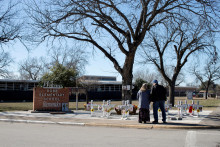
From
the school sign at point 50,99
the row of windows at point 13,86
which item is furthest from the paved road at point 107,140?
the row of windows at point 13,86

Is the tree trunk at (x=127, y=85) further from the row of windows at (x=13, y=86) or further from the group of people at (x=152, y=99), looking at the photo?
the row of windows at (x=13, y=86)

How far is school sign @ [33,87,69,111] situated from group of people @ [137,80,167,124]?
7110 millimetres

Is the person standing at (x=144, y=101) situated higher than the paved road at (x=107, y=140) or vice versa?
the person standing at (x=144, y=101)

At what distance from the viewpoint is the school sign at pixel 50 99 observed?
16406 millimetres

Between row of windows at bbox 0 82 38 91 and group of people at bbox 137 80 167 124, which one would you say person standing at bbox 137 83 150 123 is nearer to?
group of people at bbox 137 80 167 124

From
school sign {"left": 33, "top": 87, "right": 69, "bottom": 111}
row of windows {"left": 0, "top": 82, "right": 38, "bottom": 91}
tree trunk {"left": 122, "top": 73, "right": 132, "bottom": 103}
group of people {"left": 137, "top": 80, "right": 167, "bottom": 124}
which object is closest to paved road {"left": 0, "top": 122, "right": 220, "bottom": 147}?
group of people {"left": 137, "top": 80, "right": 167, "bottom": 124}

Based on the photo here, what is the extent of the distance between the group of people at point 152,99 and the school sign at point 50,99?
711cm

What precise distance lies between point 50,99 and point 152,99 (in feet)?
26.4

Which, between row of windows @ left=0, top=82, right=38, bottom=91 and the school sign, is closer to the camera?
the school sign

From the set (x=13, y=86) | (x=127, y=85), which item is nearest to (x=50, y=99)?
(x=127, y=85)

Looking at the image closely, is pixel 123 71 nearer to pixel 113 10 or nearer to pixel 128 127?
pixel 113 10

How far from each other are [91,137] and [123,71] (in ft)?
27.4

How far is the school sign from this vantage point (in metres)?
16.4

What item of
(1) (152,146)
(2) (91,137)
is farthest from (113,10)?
(1) (152,146)
